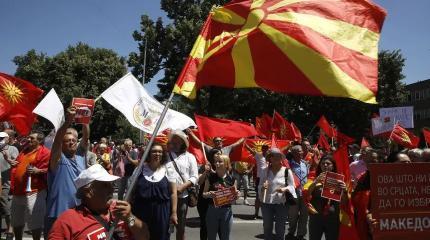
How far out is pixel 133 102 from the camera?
171 inches

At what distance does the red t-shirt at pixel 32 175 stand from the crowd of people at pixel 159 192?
14mm

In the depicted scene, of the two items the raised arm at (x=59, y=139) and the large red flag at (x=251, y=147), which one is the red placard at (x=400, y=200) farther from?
the large red flag at (x=251, y=147)

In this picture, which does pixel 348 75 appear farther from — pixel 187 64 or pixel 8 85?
pixel 8 85

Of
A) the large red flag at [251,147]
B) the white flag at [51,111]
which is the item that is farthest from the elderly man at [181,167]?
the large red flag at [251,147]

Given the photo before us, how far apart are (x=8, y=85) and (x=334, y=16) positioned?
6402 millimetres

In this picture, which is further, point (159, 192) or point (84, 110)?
point (159, 192)

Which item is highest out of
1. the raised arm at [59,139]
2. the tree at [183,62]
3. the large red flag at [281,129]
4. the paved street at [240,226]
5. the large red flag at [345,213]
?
the tree at [183,62]

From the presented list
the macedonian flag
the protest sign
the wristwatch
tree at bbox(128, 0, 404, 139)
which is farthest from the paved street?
tree at bbox(128, 0, 404, 139)

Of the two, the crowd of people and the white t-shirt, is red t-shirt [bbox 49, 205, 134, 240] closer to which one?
the crowd of people

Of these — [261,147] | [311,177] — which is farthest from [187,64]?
[261,147]

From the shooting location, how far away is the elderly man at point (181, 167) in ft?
21.7

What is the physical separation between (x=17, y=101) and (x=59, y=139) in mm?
4438

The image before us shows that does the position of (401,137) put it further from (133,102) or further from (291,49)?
(133,102)

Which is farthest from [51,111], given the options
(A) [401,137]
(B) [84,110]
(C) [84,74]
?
(C) [84,74]
